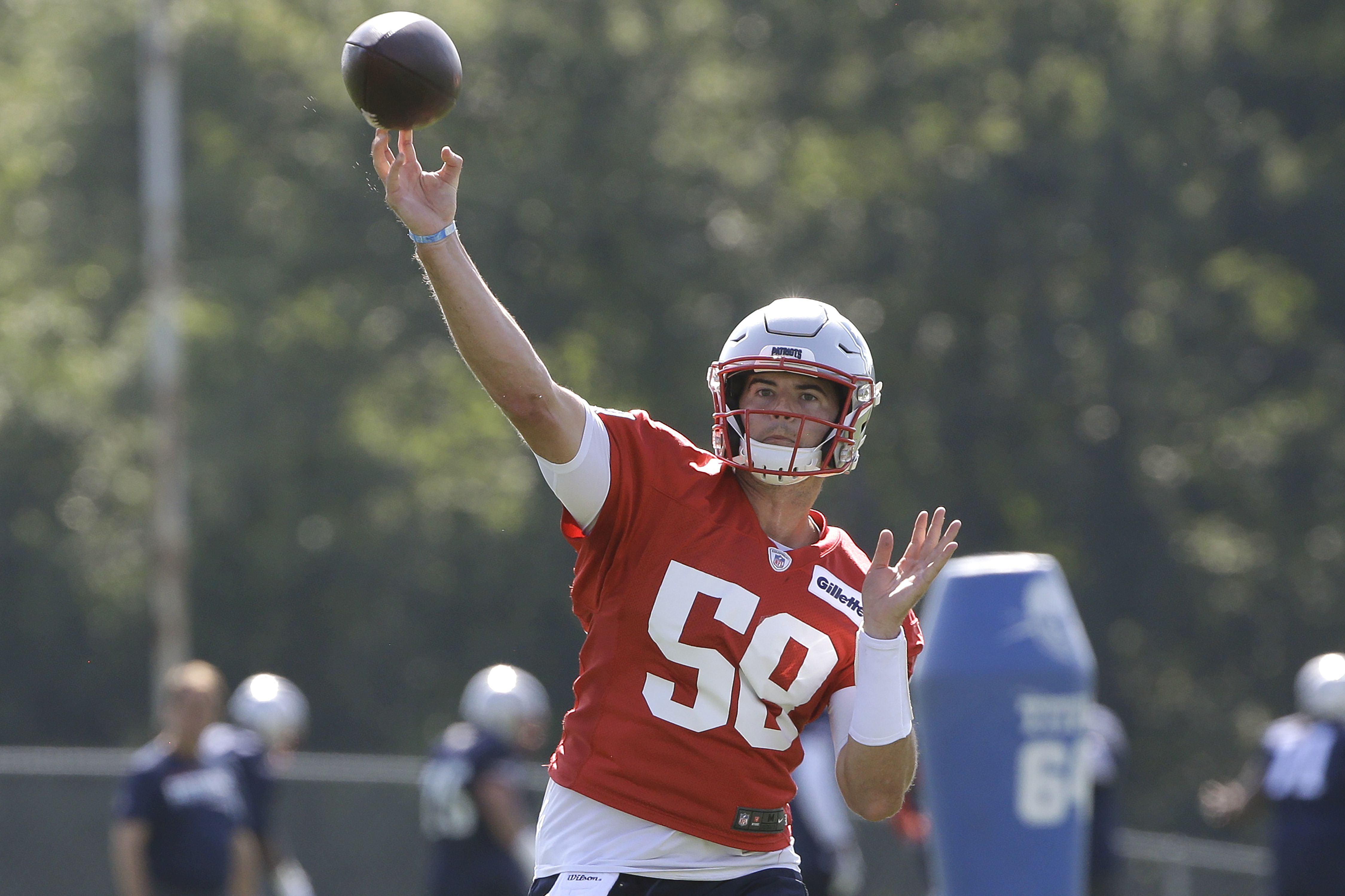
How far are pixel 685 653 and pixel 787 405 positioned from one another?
0.60 meters

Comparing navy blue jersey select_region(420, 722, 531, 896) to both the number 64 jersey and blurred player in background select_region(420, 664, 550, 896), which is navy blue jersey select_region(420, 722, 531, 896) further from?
the number 64 jersey

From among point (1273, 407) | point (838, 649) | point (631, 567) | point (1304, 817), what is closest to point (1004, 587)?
point (838, 649)

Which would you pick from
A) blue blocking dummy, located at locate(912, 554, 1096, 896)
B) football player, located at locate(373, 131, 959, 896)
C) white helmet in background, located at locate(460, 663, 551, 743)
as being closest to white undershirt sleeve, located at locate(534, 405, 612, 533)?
football player, located at locate(373, 131, 959, 896)

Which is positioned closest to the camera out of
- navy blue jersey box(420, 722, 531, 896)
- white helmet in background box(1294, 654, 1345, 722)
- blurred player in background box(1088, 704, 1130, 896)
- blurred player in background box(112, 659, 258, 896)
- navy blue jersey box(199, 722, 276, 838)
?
blurred player in background box(112, 659, 258, 896)

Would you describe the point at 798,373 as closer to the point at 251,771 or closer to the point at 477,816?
the point at 477,816

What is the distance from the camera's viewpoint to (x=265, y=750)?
1015cm

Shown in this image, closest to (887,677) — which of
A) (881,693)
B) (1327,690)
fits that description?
(881,693)

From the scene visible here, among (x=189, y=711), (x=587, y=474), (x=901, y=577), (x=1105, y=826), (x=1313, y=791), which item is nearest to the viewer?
(x=587, y=474)

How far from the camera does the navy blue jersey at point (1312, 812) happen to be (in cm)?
904

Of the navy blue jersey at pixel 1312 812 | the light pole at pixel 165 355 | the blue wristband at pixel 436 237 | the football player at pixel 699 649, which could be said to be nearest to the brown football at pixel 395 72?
the football player at pixel 699 649

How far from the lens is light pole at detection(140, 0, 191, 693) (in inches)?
631

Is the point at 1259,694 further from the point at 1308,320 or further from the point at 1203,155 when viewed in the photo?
the point at 1203,155

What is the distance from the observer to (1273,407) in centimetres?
2203

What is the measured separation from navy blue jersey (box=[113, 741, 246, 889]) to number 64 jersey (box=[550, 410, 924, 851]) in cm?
521
